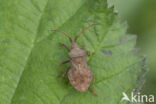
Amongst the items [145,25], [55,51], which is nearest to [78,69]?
[55,51]

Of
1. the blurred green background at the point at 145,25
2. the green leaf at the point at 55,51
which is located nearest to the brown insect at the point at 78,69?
the green leaf at the point at 55,51

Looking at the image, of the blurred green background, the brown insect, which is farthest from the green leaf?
the blurred green background

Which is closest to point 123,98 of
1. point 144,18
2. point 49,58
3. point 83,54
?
point 83,54

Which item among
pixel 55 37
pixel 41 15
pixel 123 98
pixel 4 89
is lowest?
pixel 123 98

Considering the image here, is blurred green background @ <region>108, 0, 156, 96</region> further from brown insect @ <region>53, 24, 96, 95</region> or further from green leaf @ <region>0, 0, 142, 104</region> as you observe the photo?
brown insect @ <region>53, 24, 96, 95</region>

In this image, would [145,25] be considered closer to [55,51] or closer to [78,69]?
[78,69]

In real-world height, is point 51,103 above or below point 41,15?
below

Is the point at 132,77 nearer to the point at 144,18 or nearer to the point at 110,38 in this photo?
the point at 110,38
